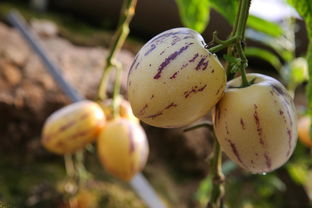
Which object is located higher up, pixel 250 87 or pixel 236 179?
pixel 250 87

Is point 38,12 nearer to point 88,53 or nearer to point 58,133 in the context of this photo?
point 88,53

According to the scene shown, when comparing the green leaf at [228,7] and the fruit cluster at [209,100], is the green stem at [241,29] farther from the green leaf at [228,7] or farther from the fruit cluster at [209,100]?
the green leaf at [228,7]

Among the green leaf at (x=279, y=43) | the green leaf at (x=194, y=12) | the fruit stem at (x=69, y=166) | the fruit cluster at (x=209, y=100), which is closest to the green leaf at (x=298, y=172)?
the green leaf at (x=279, y=43)

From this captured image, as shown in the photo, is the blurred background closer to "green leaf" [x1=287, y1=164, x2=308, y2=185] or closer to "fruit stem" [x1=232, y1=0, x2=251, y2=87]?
"green leaf" [x1=287, y1=164, x2=308, y2=185]

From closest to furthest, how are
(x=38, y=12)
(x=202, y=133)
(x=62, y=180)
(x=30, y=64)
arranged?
(x=62, y=180) → (x=30, y=64) → (x=202, y=133) → (x=38, y=12)

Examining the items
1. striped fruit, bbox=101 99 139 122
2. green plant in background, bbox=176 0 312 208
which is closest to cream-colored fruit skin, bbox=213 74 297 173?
striped fruit, bbox=101 99 139 122

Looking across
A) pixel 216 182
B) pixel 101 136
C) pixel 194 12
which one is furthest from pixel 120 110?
pixel 216 182

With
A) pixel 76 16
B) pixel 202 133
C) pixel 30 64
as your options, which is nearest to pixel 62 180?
pixel 30 64
